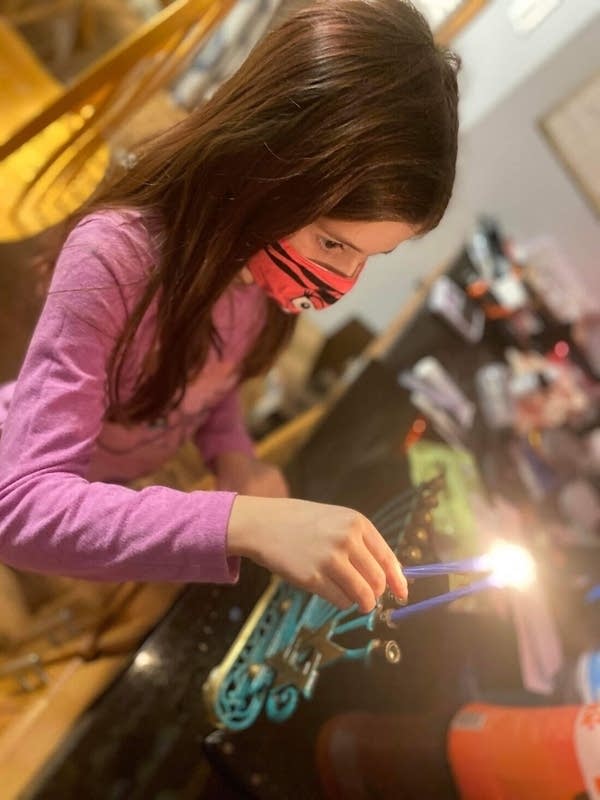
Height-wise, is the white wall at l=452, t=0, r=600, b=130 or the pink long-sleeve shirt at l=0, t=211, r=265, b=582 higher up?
the pink long-sleeve shirt at l=0, t=211, r=265, b=582

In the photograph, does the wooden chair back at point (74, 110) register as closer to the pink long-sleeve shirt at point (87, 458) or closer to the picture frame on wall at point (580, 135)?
the pink long-sleeve shirt at point (87, 458)

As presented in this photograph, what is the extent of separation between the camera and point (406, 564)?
0.51 meters

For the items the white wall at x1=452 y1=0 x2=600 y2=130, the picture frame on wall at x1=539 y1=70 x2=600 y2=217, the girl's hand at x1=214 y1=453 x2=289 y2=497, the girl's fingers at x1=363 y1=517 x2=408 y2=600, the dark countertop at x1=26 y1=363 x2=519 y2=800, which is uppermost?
the girl's fingers at x1=363 y1=517 x2=408 y2=600

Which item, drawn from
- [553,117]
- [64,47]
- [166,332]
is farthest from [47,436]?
[553,117]

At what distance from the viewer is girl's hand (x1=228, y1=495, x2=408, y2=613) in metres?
0.45

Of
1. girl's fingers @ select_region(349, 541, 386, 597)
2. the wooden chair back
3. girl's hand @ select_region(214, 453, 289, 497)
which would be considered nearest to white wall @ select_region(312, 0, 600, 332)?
the wooden chair back

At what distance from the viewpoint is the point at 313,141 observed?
489 mm

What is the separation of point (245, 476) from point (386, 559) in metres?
0.36

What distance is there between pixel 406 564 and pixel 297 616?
0.21m

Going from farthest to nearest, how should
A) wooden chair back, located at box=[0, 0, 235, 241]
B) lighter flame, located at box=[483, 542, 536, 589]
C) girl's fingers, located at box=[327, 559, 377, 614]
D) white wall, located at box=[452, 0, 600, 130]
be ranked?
1. white wall, located at box=[452, 0, 600, 130]
2. wooden chair back, located at box=[0, 0, 235, 241]
3. lighter flame, located at box=[483, 542, 536, 589]
4. girl's fingers, located at box=[327, 559, 377, 614]

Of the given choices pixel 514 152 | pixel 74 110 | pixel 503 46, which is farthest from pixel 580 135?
pixel 74 110

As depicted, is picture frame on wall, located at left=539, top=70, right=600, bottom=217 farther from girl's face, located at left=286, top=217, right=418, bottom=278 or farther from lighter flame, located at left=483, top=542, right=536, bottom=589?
girl's face, located at left=286, top=217, right=418, bottom=278

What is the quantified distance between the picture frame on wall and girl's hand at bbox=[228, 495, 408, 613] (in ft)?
5.85

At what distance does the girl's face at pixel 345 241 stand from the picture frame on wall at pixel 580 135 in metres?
1.61
